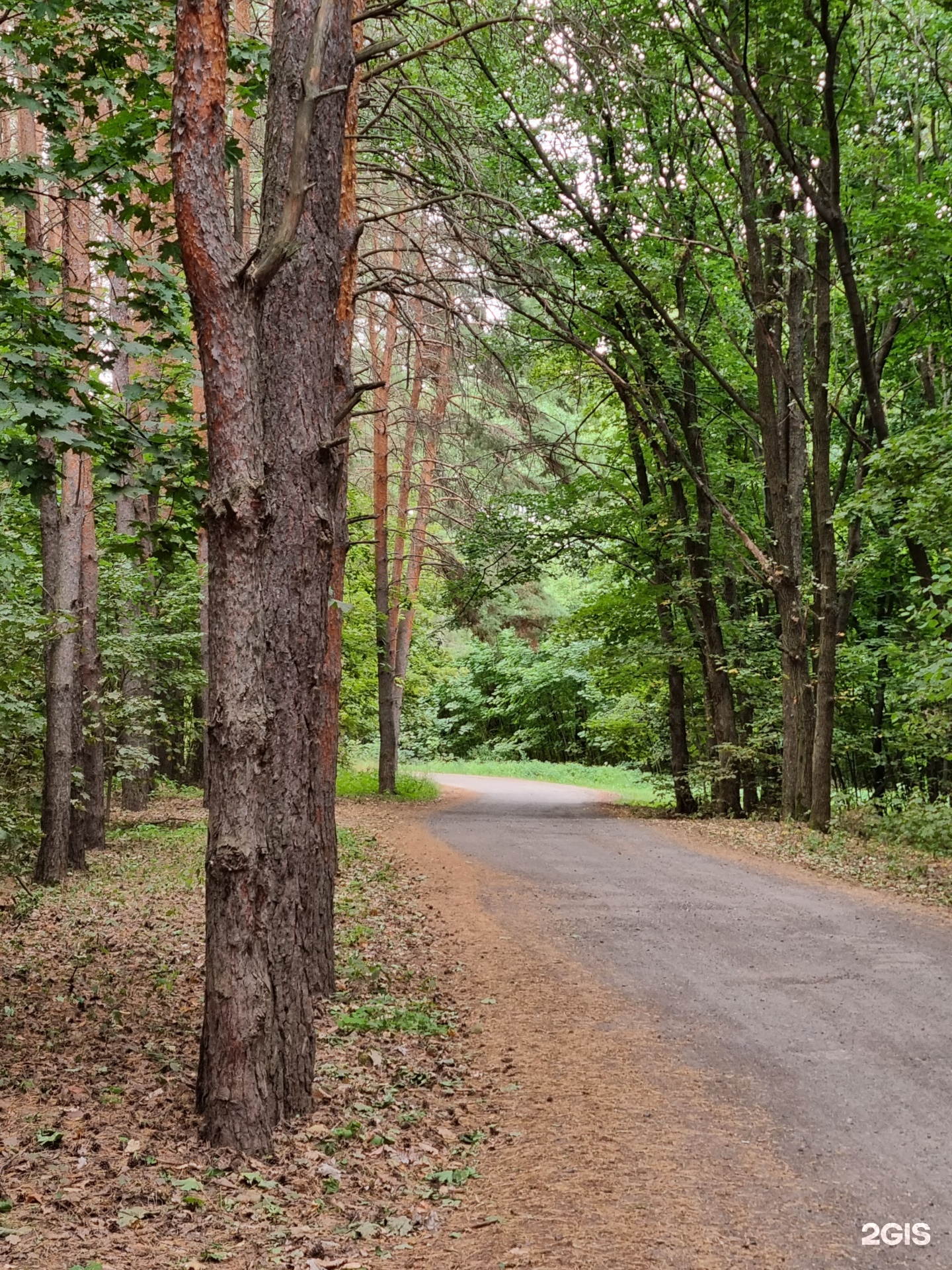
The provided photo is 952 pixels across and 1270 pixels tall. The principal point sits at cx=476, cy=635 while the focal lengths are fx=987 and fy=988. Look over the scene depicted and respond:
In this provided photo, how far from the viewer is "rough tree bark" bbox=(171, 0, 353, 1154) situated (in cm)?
451

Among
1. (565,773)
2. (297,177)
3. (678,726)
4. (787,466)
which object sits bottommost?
(565,773)

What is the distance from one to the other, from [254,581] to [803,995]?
4670 mm

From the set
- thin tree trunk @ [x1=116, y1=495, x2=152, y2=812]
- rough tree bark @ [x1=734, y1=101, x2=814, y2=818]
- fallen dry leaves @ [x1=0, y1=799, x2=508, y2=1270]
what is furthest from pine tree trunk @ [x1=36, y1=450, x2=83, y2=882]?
rough tree bark @ [x1=734, y1=101, x2=814, y2=818]

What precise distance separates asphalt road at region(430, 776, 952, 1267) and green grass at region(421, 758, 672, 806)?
18.6 metres

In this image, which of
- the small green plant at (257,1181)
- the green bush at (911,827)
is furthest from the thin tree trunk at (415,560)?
the small green plant at (257,1181)

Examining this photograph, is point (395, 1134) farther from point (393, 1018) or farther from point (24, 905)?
point (24, 905)

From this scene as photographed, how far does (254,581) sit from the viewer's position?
181 inches

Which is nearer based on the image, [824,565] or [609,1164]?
[609,1164]

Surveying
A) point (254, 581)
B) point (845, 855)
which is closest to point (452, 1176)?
point (254, 581)

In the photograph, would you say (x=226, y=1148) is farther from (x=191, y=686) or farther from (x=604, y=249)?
(x=604, y=249)

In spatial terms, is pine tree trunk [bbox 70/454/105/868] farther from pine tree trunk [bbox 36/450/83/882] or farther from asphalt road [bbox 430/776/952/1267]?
asphalt road [bbox 430/776/952/1267]

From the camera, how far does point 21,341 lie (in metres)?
5.39

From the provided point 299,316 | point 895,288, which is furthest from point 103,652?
point 895,288

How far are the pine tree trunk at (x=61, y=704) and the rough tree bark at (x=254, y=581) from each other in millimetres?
5963
